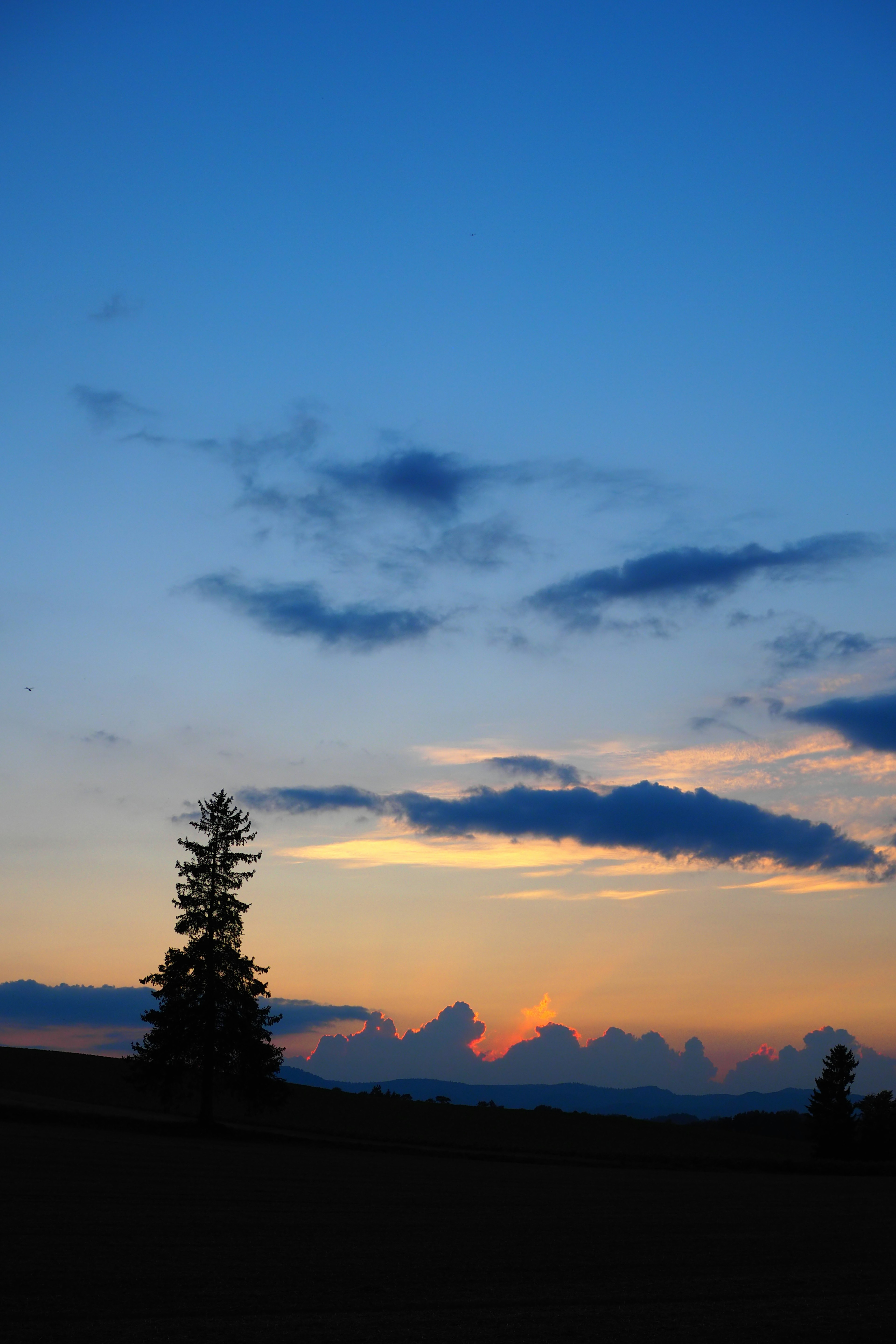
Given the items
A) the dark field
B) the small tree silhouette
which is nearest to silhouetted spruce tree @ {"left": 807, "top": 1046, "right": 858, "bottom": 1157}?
the small tree silhouette

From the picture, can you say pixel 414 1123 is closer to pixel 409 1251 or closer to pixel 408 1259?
pixel 409 1251

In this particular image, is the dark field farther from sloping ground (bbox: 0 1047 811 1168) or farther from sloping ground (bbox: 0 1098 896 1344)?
sloping ground (bbox: 0 1047 811 1168)

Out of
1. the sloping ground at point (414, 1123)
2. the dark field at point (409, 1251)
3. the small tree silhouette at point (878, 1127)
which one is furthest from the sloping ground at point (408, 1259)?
the small tree silhouette at point (878, 1127)

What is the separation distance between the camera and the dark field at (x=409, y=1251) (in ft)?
45.5

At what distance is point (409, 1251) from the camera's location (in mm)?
20109

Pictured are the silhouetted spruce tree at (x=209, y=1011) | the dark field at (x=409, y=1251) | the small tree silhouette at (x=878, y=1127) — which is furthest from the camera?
the small tree silhouette at (x=878, y=1127)

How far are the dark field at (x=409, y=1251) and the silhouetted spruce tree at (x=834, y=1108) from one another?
50728 millimetres

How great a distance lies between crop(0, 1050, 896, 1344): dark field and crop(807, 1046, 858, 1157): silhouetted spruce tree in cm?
5073

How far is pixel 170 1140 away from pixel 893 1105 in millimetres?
65722

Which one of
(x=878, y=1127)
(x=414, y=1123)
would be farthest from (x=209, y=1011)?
(x=878, y=1127)

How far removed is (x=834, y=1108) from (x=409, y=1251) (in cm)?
8608

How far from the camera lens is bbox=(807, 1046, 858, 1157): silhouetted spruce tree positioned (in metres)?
89.9

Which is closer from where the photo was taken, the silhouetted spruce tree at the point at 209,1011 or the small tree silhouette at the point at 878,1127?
the silhouetted spruce tree at the point at 209,1011

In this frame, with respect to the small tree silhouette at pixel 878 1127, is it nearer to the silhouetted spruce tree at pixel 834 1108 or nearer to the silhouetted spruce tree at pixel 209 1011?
the silhouetted spruce tree at pixel 834 1108
